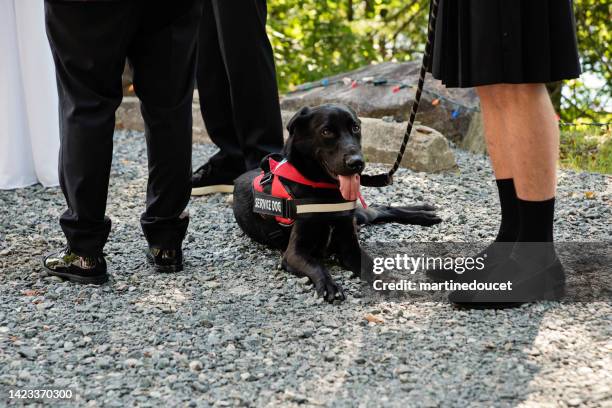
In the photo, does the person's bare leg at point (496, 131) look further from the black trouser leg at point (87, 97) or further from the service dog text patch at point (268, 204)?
the black trouser leg at point (87, 97)

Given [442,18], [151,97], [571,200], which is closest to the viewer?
[442,18]

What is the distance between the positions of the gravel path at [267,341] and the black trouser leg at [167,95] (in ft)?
1.12

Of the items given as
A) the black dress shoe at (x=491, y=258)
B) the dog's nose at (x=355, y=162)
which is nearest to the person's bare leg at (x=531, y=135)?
the black dress shoe at (x=491, y=258)

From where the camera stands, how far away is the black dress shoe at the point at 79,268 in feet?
10.5

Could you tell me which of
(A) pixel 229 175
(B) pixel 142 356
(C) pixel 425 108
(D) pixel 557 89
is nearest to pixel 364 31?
(D) pixel 557 89

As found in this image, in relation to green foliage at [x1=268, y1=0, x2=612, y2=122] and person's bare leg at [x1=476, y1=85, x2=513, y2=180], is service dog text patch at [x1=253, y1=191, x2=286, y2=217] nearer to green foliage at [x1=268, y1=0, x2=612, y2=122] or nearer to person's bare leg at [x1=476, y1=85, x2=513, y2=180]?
person's bare leg at [x1=476, y1=85, x2=513, y2=180]

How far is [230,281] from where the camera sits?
10.7 feet

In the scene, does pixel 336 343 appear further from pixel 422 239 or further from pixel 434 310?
pixel 422 239

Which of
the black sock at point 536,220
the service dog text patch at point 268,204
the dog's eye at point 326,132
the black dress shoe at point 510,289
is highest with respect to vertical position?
the dog's eye at point 326,132

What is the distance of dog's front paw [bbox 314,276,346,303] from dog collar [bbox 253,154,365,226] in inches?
12.8

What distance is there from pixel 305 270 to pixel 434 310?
0.60 metres

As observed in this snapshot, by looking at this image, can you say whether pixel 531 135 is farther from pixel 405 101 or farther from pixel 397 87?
pixel 397 87

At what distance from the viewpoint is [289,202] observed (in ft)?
10.8

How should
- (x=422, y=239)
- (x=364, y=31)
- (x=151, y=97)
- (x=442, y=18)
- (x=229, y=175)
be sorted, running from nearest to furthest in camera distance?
1. (x=442, y=18)
2. (x=151, y=97)
3. (x=422, y=239)
4. (x=229, y=175)
5. (x=364, y=31)
